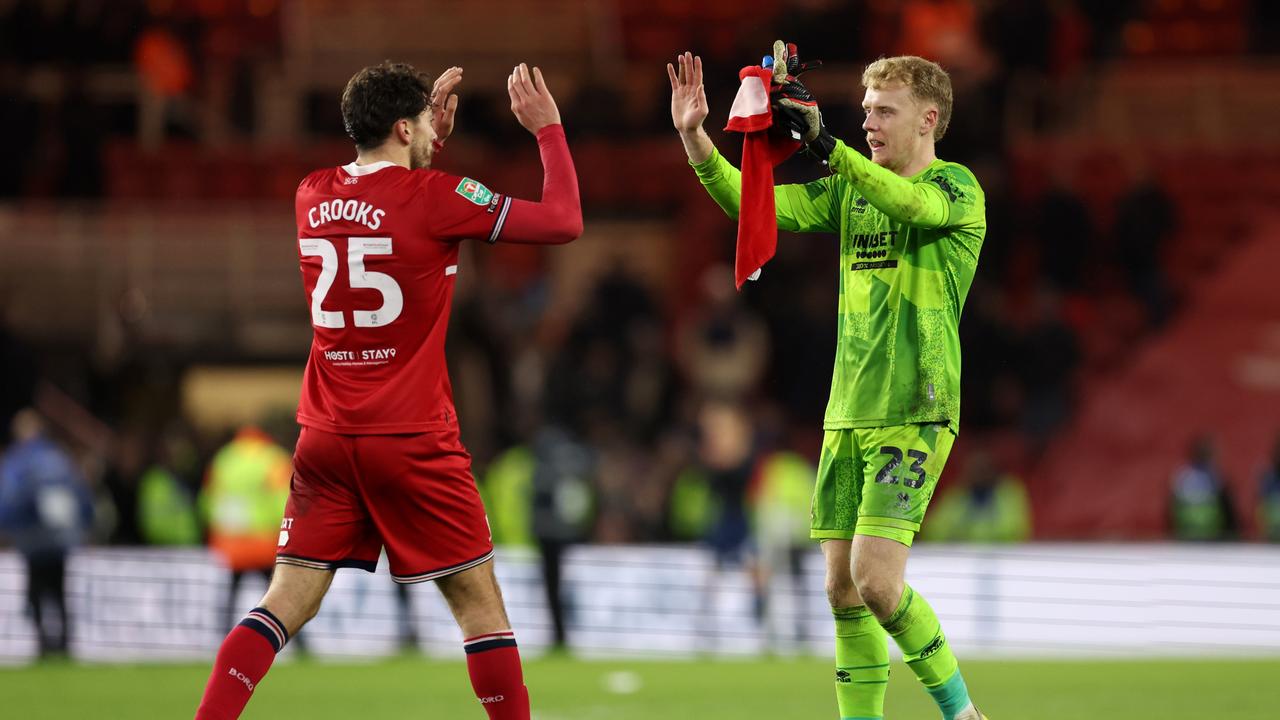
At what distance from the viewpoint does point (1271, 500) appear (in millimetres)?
16469

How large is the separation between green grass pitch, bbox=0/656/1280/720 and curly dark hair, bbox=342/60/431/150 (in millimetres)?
4830

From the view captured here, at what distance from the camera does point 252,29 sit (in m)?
23.5

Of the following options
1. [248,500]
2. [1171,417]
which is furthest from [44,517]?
[1171,417]

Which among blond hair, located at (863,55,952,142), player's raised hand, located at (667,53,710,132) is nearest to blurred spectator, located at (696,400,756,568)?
blond hair, located at (863,55,952,142)

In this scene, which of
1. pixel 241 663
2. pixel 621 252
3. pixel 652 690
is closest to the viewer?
pixel 241 663

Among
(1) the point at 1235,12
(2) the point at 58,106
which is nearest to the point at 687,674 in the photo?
(2) the point at 58,106

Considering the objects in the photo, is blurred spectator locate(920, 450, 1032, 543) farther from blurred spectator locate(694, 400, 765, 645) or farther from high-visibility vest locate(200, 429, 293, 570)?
high-visibility vest locate(200, 429, 293, 570)

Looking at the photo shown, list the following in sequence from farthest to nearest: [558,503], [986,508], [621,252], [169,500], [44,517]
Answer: [621,252]
[169,500]
[986,508]
[558,503]
[44,517]

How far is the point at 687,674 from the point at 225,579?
478 cm

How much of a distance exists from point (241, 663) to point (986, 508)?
12.1 meters

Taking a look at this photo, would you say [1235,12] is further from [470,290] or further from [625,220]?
[470,290]

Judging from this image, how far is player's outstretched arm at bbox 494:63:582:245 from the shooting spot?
555cm

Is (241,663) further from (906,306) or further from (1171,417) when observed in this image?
(1171,417)

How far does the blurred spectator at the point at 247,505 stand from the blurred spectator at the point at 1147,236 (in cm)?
973
